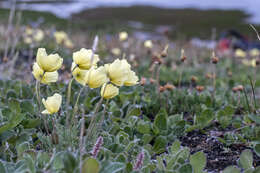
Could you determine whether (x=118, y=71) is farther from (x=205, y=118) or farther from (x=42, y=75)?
(x=205, y=118)

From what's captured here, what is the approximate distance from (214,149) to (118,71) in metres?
0.91

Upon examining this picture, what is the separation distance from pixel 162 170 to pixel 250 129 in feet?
2.74

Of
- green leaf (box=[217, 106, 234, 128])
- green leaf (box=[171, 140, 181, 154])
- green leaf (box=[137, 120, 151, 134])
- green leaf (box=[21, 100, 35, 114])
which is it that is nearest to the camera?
green leaf (box=[171, 140, 181, 154])

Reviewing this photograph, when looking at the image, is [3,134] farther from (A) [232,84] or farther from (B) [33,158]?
(A) [232,84]

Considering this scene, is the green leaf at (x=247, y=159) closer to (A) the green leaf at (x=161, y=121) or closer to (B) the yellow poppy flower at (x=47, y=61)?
(A) the green leaf at (x=161, y=121)

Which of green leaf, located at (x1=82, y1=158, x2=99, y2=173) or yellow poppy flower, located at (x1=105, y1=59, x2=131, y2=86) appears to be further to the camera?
yellow poppy flower, located at (x1=105, y1=59, x2=131, y2=86)

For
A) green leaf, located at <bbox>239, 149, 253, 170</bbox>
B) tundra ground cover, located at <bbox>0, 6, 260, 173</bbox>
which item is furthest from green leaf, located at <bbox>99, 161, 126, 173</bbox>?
green leaf, located at <bbox>239, 149, 253, 170</bbox>

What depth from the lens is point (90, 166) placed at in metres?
1.22

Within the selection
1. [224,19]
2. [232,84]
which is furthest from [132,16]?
[232,84]

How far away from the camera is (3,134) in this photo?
174cm

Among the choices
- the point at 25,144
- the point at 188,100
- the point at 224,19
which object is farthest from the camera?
the point at 224,19

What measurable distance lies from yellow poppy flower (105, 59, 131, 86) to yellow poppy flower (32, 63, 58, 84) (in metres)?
0.34

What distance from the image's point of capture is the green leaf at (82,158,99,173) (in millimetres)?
1211

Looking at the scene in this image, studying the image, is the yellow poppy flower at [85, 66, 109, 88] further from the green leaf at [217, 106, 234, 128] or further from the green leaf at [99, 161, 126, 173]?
the green leaf at [217, 106, 234, 128]
